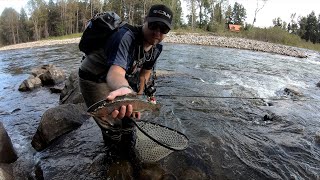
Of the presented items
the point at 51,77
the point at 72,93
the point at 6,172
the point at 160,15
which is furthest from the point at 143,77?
the point at 51,77

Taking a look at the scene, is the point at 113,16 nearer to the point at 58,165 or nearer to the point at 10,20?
the point at 58,165

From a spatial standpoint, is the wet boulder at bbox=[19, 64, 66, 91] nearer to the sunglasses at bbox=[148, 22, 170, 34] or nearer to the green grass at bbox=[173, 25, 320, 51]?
the sunglasses at bbox=[148, 22, 170, 34]

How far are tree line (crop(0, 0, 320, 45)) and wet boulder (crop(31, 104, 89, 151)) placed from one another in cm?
6169

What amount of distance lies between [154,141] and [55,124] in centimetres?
291

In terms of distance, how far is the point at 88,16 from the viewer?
248 ft

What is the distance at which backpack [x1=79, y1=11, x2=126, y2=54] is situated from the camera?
12.6ft

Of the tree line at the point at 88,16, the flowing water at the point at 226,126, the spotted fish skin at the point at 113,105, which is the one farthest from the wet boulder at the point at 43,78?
the tree line at the point at 88,16

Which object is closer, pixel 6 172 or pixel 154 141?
pixel 154 141

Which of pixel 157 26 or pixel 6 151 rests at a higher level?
pixel 157 26

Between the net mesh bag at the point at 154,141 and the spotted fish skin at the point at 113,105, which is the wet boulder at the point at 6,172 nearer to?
the net mesh bag at the point at 154,141

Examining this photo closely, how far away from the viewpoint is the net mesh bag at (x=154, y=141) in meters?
4.36

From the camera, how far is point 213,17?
73500 mm

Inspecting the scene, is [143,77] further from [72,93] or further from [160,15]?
[72,93]

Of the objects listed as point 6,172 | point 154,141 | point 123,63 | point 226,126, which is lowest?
point 6,172
